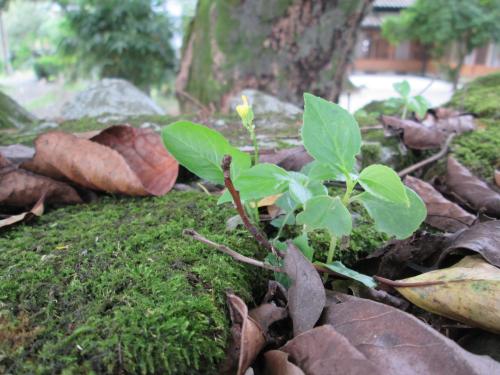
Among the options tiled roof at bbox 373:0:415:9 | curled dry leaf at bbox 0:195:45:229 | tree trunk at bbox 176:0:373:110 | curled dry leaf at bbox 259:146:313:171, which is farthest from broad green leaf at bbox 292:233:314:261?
tiled roof at bbox 373:0:415:9

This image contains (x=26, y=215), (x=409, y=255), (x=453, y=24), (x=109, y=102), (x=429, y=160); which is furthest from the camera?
(x=453, y=24)

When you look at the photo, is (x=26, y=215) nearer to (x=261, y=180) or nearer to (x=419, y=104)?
(x=261, y=180)

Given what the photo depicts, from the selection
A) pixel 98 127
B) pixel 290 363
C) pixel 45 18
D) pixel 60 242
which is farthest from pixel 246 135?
pixel 45 18

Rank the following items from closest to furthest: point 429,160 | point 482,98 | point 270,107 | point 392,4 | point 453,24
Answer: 1. point 429,160
2. point 482,98
3. point 270,107
4. point 453,24
5. point 392,4

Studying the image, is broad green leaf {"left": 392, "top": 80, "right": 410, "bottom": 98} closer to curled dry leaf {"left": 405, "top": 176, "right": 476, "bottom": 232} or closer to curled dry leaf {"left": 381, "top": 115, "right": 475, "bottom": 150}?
curled dry leaf {"left": 381, "top": 115, "right": 475, "bottom": 150}

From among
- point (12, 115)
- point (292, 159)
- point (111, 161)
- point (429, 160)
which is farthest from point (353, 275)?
point (12, 115)

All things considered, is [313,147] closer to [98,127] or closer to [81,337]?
[81,337]

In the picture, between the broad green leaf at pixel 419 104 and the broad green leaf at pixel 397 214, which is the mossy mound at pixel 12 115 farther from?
the broad green leaf at pixel 397 214

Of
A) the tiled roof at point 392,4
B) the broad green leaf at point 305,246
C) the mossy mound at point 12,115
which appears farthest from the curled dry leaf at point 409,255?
the tiled roof at point 392,4
